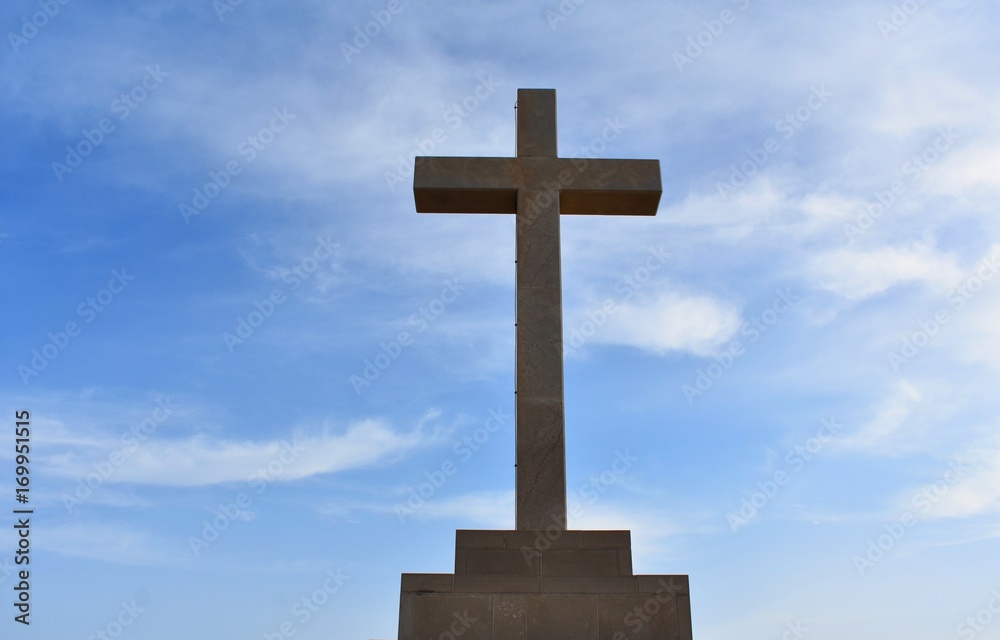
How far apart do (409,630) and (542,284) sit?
4.11 metres

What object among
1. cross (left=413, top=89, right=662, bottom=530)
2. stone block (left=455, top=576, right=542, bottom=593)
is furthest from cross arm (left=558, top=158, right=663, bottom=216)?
stone block (left=455, top=576, right=542, bottom=593)

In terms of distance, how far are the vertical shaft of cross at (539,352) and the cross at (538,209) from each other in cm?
1

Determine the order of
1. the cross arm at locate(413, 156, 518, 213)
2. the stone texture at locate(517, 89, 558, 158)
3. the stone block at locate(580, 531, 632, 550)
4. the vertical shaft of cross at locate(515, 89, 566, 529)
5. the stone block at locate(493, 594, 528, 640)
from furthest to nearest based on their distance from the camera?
the stone texture at locate(517, 89, 558, 158) < the cross arm at locate(413, 156, 518, 213) < the vertical shaft of cross at locate(515, 89, 566, 529) < the stone block at locate(580, 531, 632, 550) < the stone block at locate(493, 594, 528, 640)

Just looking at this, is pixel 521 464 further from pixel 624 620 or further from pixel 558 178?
pixel 558 178

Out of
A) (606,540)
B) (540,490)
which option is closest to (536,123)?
(540,490)

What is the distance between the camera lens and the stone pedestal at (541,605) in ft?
28.1

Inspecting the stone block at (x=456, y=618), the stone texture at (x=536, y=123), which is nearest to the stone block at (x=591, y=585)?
the stone block at (x=456, y=618)

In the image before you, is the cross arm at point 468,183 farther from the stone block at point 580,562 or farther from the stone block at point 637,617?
the stone block at point 637,617

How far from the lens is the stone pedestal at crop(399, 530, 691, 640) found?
28.1 feet

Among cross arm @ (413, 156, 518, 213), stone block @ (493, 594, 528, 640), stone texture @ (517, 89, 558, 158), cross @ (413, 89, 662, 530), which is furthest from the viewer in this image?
stone texture @ (517, 89, 558, 158)

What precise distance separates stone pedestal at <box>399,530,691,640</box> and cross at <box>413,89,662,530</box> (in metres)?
0.85

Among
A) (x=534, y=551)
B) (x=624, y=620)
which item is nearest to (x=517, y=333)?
(x=534, y=551)

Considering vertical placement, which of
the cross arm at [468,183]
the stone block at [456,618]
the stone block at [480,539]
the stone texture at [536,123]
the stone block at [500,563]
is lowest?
the stone block at [456,618]

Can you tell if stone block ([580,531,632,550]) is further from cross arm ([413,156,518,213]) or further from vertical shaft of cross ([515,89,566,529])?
cross arm ([413,156,518,213])
